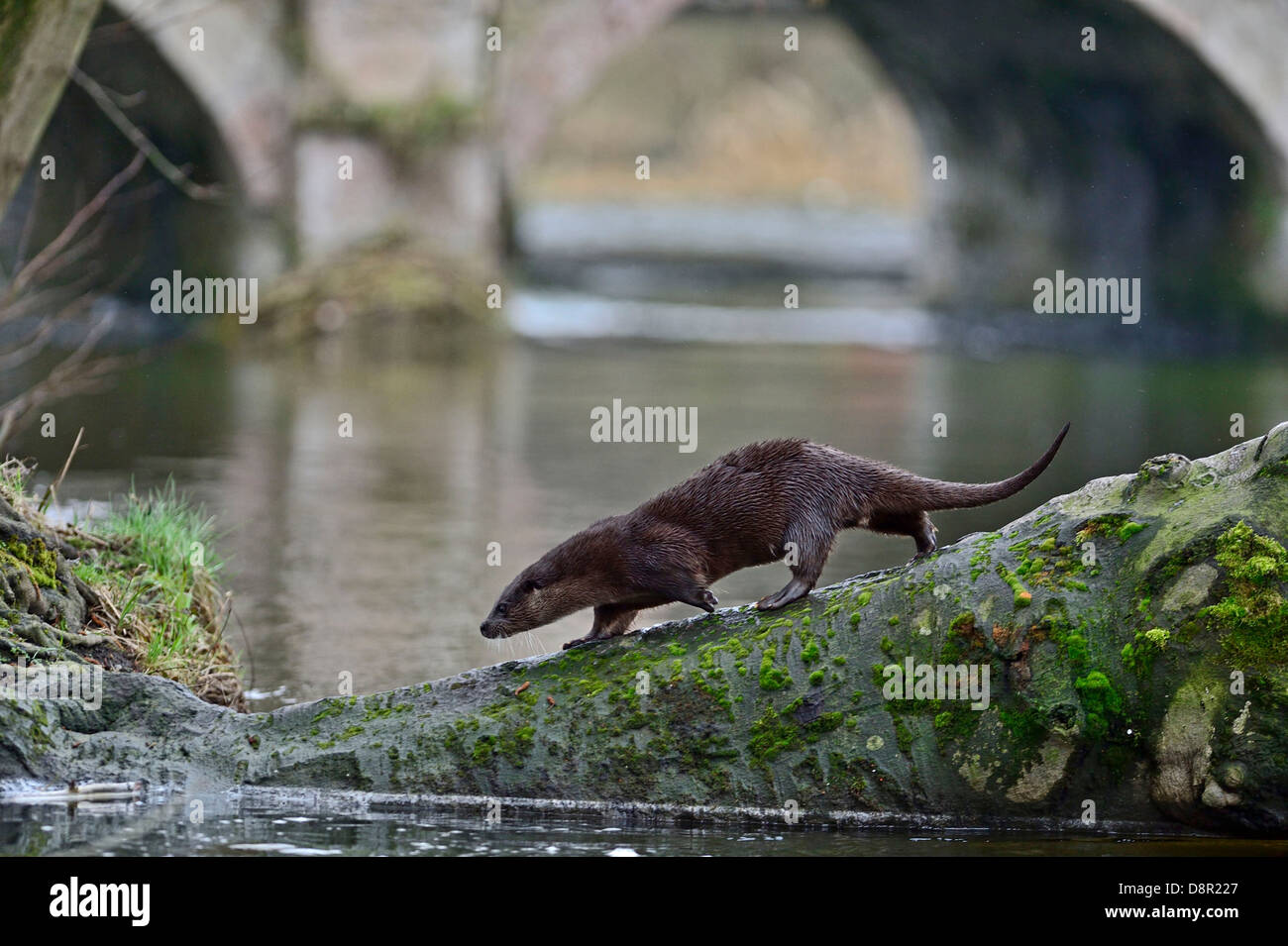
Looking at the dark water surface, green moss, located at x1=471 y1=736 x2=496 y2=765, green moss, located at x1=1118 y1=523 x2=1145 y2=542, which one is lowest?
the dark water surface

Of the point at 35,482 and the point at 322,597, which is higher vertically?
the point at 35,482

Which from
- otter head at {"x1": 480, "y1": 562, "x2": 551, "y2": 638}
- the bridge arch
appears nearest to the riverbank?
otter head at {"x1": 480, "y1": 562, "x2": 551, "y2": 638}

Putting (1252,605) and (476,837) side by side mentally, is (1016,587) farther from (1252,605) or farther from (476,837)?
(476,837)

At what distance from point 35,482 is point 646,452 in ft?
19.6

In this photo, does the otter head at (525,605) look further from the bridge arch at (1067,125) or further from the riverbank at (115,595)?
the bridge arch at (1067,125)

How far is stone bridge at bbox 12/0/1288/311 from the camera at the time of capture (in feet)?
86.1

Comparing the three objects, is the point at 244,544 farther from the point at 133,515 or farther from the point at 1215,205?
the point at 1215,205

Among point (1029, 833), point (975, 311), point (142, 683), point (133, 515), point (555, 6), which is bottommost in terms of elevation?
point (1029, 833)

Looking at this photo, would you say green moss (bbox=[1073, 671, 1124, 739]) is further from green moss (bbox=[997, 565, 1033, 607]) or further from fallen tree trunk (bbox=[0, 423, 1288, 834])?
green moss (bbox=[997, 565, 1033, 607])

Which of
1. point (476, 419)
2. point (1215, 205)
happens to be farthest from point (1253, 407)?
point (1215, 205)

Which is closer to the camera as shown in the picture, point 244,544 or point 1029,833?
point 1029,833

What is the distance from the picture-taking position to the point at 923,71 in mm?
33875

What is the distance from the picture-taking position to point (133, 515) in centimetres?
809

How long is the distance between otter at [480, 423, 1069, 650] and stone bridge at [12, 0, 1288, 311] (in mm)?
17662
